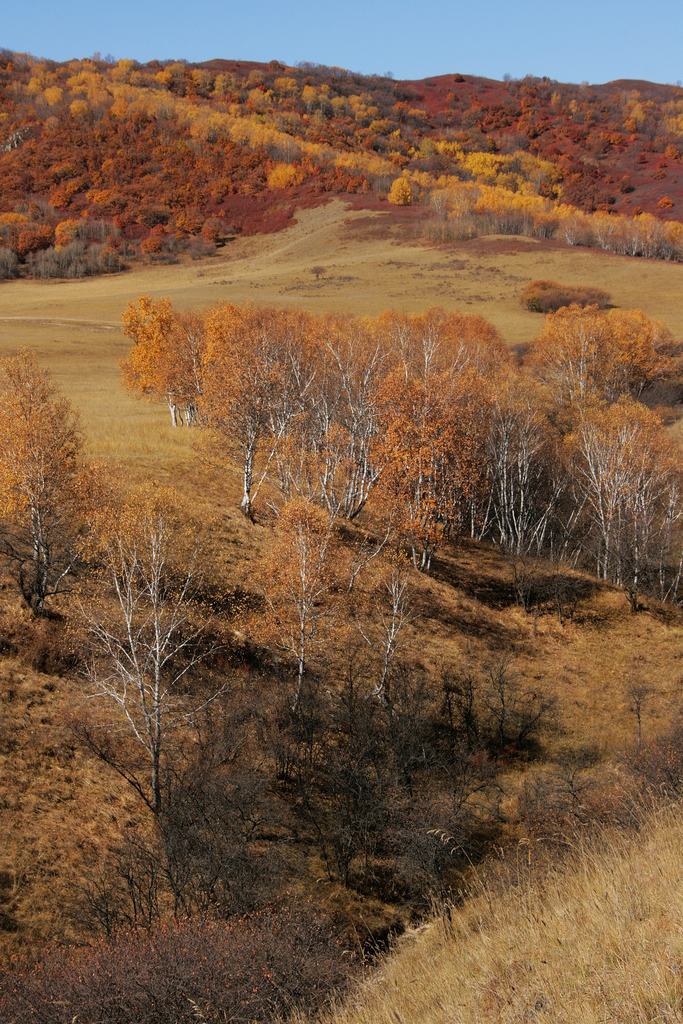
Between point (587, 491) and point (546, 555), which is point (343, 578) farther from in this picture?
point (587, 491)

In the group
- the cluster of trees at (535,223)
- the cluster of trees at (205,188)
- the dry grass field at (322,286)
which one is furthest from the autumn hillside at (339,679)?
the cluster of trees at (205,188)

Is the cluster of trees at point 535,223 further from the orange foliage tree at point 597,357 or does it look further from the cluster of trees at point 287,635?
the cluster of trees at point 287,635

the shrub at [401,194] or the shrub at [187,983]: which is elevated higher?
the shrub at [401,194]

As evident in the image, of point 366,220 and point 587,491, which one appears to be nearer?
point 587,491

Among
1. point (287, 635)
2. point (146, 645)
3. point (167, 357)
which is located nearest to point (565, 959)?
point (146, 645)

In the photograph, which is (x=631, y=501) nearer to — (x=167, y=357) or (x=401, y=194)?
(x=167, y=357)

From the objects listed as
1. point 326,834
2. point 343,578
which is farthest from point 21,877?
point 343,578

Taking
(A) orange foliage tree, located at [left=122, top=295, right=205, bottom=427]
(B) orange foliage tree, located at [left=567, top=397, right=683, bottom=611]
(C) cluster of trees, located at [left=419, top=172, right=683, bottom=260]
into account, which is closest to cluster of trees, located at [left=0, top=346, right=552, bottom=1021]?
(B) orange foliage tree, located at [left=567, top=397, right=683, bottom=611]
